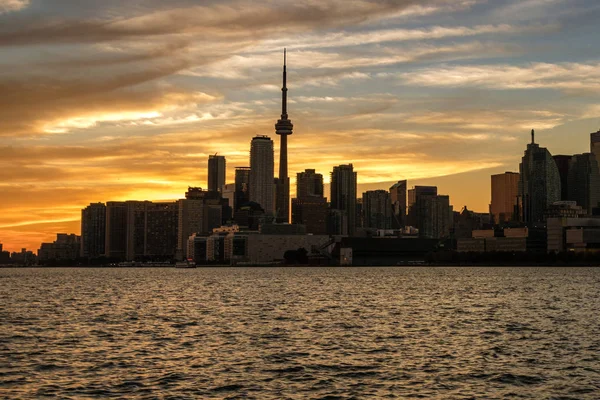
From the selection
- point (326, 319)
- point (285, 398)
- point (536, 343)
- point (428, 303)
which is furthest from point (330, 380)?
point (428, 303)

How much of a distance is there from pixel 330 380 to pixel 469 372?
1008 cm

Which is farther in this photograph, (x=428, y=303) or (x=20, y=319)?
(x=428, y=303)

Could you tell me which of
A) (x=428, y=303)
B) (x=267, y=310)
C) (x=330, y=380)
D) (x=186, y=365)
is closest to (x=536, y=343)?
(x=330, y=380)

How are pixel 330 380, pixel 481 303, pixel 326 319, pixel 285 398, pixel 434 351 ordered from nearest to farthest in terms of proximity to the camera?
pixel 285 398
pixel 330 380
pixel 434 351
pixel 326 319
pixel 481 303

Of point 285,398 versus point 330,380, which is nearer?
point 285,398

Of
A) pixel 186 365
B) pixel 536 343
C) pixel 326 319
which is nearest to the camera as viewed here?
pixel 186 365

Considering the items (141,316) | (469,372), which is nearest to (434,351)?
(469,372)

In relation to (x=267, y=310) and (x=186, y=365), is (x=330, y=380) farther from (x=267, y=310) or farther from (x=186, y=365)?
(x=267, y=310)

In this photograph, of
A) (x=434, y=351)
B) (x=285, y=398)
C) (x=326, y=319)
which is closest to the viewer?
(x=285, y=398)

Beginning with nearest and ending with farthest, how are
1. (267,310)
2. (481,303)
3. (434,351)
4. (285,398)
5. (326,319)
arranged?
(285,398) < (434,351) < (326,319) < (267,310) < (481,303)

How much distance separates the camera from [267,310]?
11475cm

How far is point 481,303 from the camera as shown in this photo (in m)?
128

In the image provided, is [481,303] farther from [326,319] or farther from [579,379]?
[579,379]

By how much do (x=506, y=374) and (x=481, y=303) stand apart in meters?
71.7
